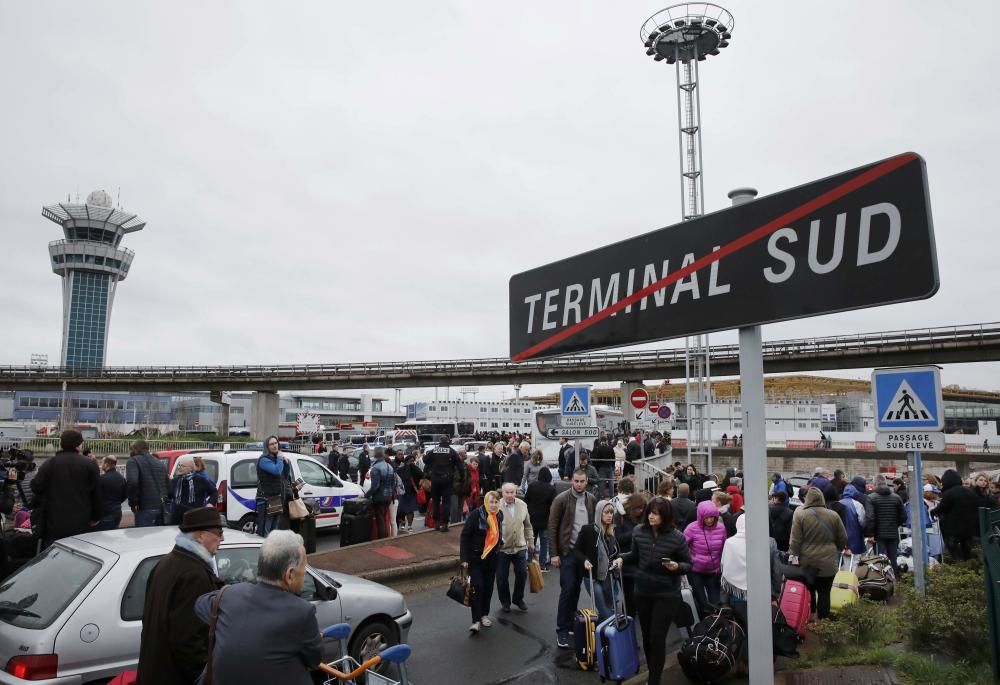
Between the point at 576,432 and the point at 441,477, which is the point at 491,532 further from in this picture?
the point at 441,477

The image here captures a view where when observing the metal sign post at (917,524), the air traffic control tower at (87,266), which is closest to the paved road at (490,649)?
the metal sign post at (917,524)

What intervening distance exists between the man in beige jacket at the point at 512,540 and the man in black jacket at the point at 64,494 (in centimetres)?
484

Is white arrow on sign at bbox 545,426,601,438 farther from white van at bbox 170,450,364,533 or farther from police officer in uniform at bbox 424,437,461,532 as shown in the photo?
white van at bbox 170,450,364,533

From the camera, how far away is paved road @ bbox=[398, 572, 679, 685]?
20.5 ft

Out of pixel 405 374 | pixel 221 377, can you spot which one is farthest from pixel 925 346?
pixel 221 377

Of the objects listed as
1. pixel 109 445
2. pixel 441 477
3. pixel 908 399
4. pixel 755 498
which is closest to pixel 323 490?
pixel 441 477

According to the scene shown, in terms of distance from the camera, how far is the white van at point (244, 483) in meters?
11.9

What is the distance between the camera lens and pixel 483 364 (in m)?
53.9

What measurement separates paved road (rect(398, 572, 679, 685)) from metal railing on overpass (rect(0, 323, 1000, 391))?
32942mm

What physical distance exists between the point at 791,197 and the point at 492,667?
541 centimetres

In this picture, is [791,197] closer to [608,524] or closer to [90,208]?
[608,524]

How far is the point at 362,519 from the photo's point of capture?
1195 centimetres

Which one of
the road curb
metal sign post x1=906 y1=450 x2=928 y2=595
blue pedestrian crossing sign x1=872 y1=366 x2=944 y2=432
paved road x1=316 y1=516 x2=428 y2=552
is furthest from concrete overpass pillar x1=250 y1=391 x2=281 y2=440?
metal sign post x1=906 y1=450 x2=928 y2=595

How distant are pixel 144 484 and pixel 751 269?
385 inches
